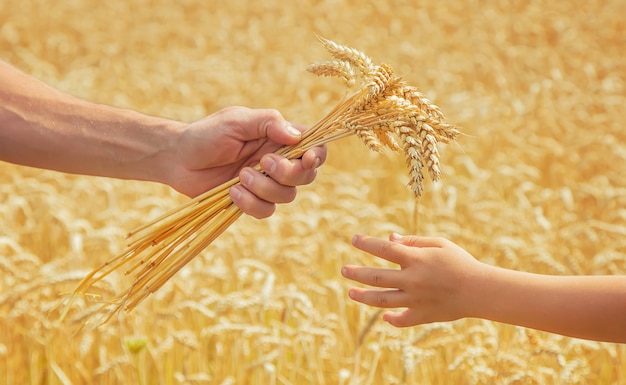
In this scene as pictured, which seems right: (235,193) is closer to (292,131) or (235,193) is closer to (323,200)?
(292,131)

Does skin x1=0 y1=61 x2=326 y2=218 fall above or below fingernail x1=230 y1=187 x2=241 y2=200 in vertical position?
above

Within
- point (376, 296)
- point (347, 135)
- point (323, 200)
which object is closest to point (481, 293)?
point (376, 296)

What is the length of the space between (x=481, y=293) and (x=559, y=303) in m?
0.16

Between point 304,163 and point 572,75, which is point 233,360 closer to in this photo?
point 304,163

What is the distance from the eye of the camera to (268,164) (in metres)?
2.03

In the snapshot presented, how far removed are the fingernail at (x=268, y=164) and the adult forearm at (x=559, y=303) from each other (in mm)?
544

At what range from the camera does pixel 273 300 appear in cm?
304

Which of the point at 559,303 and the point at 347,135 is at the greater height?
the point at 347,135

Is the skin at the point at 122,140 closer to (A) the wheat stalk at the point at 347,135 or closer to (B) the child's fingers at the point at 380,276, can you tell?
(A) the wheat stalk at the point at 347,135

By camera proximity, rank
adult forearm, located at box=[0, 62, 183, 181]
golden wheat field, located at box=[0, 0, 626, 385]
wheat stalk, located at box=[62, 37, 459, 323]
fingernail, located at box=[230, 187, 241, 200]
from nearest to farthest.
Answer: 1. wheat stalk, located at box=[62, 37, 459, 323]
2. fingernail, located at box=[230, 187, 241, 200]
3. adult forearm, located at box=[0, 62, 183, 181]
4. golden wheat field, located at box=[0, 0, 626, 385]

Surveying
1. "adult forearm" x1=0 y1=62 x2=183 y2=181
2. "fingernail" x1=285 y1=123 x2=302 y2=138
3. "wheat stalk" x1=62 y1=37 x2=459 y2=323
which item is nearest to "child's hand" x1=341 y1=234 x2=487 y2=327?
"wheat stalk" x1=62 y1=37 x2=459 y2=323

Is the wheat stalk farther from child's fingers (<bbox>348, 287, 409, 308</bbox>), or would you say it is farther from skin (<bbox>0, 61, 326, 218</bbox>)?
child's fingers (<bbox>348, 287, 409, 308</bbox>)

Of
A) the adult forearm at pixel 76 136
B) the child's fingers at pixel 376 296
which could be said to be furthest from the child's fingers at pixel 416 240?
the adult forearm at pixel 76 136

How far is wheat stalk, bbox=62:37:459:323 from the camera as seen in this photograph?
1692mm
